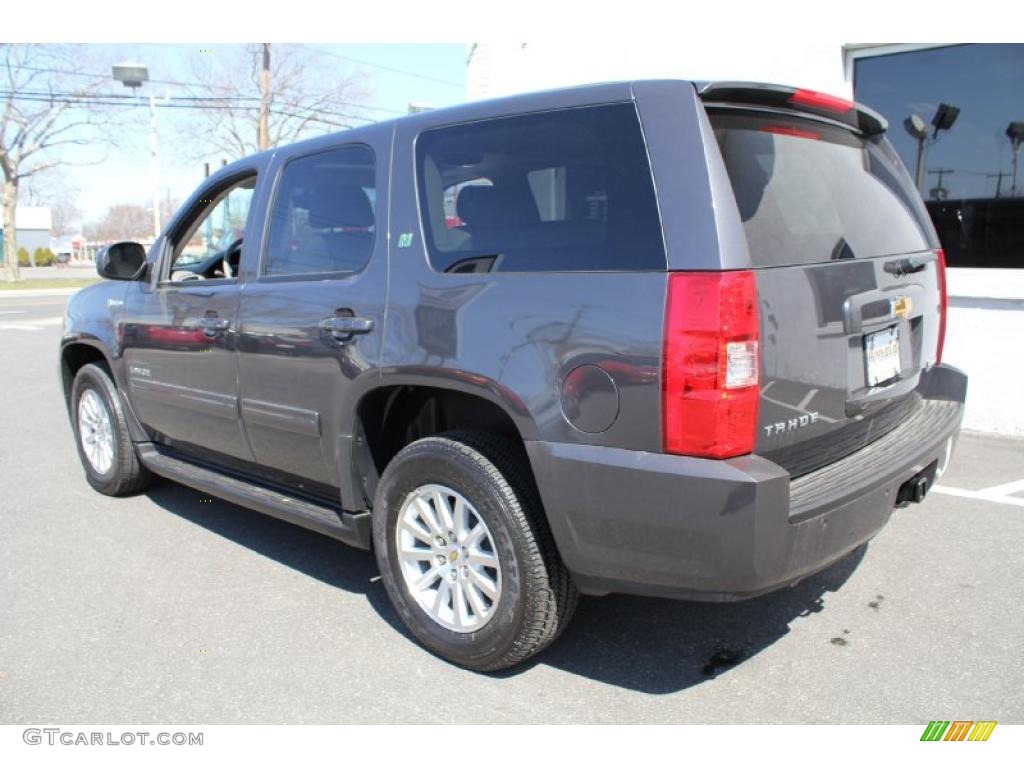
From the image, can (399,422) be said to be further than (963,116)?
No

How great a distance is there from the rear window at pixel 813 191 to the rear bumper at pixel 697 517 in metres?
0.68

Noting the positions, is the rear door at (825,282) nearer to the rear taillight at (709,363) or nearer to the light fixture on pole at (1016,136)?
the rear taillight at (709,363)

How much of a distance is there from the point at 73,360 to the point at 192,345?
1891 mm

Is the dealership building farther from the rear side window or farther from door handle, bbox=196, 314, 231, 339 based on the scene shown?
door handle, bbox=196, 314, 231, 339

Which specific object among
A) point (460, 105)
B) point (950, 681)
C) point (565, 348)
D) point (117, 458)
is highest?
point (460, 105)

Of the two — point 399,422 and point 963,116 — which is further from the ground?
point 963,116

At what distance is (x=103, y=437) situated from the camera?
199 inches

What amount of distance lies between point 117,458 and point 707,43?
6.18 metres

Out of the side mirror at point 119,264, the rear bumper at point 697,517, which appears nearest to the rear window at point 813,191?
the rear bumper at point 697,517

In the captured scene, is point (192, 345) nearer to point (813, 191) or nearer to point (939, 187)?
point (813, 191)

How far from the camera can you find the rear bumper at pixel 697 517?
7.61ft

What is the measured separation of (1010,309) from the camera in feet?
20.7

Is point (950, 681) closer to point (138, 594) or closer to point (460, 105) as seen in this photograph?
point (460, 105)

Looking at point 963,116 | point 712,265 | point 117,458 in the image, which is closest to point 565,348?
point 712,265
